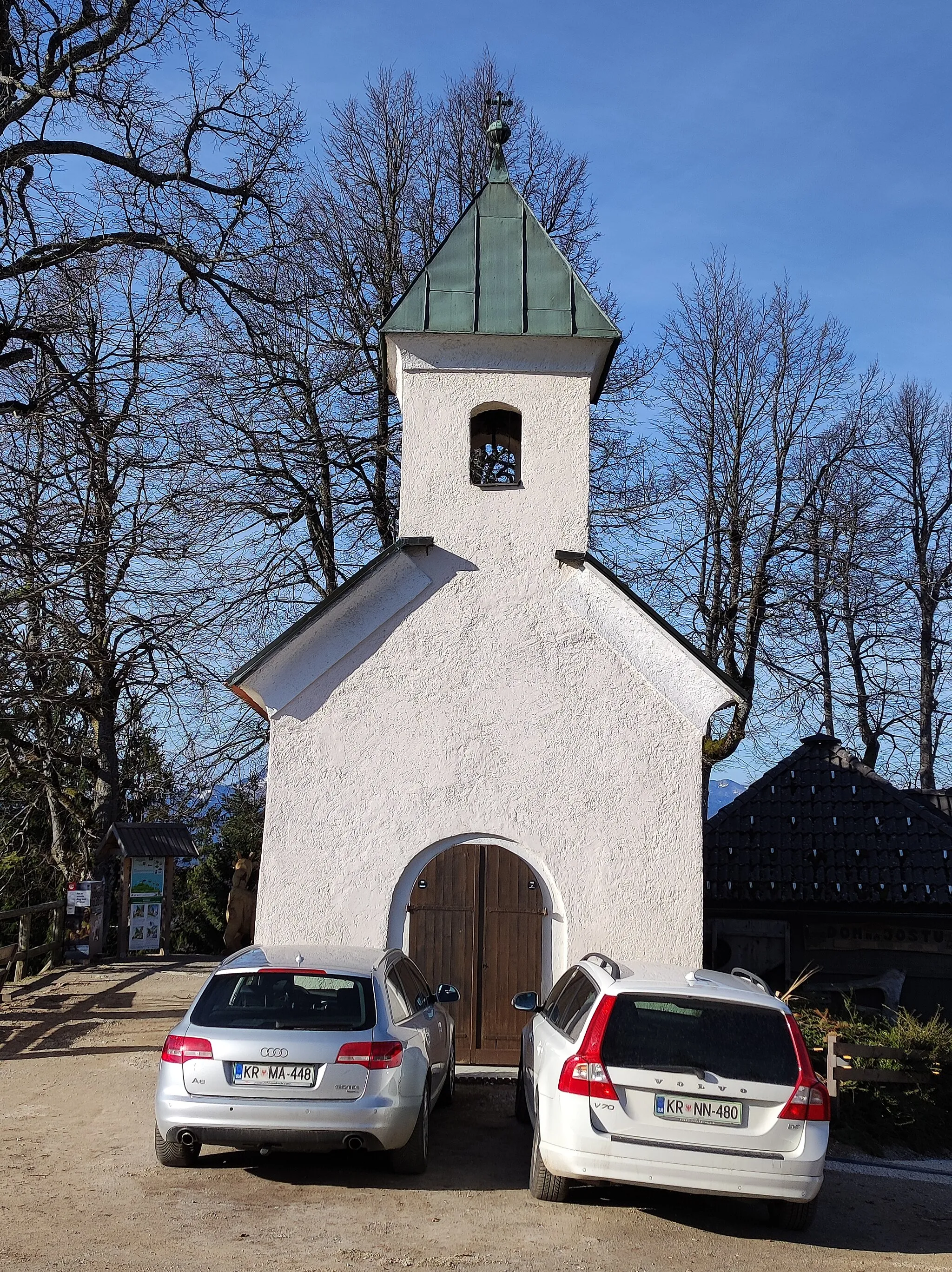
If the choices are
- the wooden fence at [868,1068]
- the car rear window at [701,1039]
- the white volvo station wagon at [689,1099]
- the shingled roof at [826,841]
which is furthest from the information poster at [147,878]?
the car rear window at [701,1039]

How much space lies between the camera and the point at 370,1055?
745cm

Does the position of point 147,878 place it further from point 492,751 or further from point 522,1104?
point 522,1104

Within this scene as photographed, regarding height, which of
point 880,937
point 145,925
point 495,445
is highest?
point 495,445

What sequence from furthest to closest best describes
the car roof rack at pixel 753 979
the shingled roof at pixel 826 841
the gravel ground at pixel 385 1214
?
the shingled roof at pixel 826 841
the car roof rack at pixel 753 979
the gravel ground at pixel 385 1214

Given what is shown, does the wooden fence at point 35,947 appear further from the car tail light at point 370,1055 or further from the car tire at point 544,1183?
the car tire at point 544,1183

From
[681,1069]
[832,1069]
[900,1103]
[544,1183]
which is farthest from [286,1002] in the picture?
[900,1103]

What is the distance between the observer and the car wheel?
32.8 ft

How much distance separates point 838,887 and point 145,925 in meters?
12.7

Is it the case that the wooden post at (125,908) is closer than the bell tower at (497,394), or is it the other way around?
the bell tower at (497,394)

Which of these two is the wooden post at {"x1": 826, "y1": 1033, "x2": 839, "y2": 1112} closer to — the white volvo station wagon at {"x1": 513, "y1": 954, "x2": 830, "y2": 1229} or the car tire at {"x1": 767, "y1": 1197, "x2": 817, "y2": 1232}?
the car tire at {"x1": 767, "y1": 1197, "x2": 817, "y2": 1232}

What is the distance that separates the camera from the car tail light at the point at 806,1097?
6789 mm

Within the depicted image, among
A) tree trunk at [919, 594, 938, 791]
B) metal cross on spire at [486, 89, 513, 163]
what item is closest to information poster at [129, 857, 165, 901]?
metal cross on spire at [486, 89, 513, 163]

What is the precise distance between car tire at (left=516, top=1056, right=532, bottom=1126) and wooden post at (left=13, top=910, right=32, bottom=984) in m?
10.7

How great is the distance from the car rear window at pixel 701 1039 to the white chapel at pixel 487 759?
3841mm
